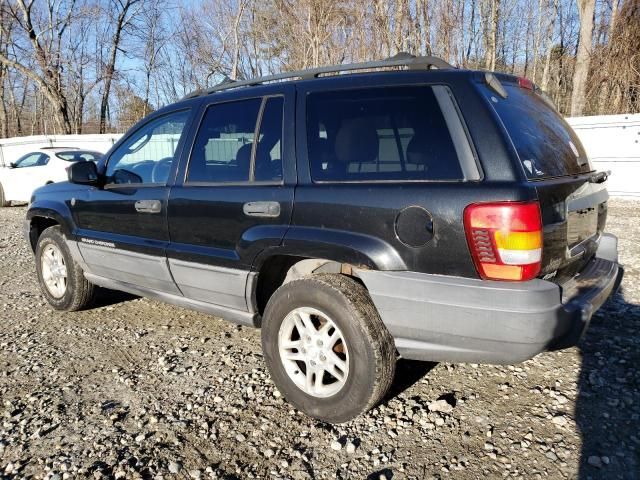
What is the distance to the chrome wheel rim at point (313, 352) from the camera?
2.66 meters

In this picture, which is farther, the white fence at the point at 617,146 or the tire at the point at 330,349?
the white fence at the point at 617,146

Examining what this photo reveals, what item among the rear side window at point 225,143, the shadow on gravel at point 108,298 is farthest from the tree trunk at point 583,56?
the rear side window at point 225,143

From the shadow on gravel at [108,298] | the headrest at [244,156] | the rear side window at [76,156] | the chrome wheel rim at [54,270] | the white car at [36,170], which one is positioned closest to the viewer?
the headrest at [244,156]

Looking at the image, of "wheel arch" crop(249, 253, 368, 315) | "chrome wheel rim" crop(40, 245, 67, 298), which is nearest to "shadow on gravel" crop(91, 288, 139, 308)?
"chrome wheel rim" crop(40, 245, 67, 298)

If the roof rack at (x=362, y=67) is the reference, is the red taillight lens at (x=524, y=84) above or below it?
below

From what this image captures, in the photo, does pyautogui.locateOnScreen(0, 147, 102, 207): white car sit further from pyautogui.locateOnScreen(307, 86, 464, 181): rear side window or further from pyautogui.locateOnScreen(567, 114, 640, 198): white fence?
pyautogui.locateOnScreen(567, 114, 640, 198): white fence

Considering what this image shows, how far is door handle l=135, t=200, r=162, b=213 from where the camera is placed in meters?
3.45

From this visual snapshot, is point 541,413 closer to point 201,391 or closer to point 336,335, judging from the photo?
point 336,335

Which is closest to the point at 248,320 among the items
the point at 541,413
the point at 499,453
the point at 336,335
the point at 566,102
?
the point at 336,335

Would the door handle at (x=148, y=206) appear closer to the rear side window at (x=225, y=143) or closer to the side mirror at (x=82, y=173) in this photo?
the rear side window at (x=225, y=143)

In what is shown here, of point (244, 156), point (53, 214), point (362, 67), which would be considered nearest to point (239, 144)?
point (244, 156)

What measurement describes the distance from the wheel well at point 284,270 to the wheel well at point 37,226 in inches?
109

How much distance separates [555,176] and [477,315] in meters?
0.87

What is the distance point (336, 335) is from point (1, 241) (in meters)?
7.47
